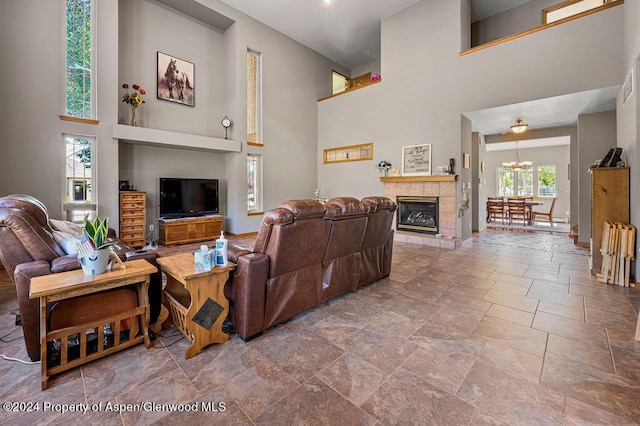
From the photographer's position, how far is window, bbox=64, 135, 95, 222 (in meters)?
4.50

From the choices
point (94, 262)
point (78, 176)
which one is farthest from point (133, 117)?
point (94, 262)

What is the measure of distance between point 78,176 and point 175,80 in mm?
2812

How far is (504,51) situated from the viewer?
16.4 feet

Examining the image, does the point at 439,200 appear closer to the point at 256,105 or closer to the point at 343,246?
the point at 343,246

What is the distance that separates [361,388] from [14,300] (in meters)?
3.65

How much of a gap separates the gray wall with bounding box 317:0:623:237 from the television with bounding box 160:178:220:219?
3348 mm

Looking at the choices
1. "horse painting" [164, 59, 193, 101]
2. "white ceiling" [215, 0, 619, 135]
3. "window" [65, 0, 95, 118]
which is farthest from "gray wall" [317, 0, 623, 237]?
"window" [65, 0, 95, 118]

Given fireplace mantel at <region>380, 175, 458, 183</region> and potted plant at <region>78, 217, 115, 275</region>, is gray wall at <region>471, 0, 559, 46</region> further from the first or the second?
potted plant at <region>78, 217, 115, 275</region>

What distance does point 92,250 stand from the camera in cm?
176

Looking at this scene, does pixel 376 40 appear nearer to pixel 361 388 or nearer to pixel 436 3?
pixel 436 3

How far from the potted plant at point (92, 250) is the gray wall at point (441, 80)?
5.88 m

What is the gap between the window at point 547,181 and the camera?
11328mm

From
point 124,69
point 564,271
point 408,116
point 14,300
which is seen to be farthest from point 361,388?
point 124,69

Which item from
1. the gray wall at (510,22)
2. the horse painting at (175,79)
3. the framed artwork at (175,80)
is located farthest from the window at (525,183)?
the horse painting at (175,79)
